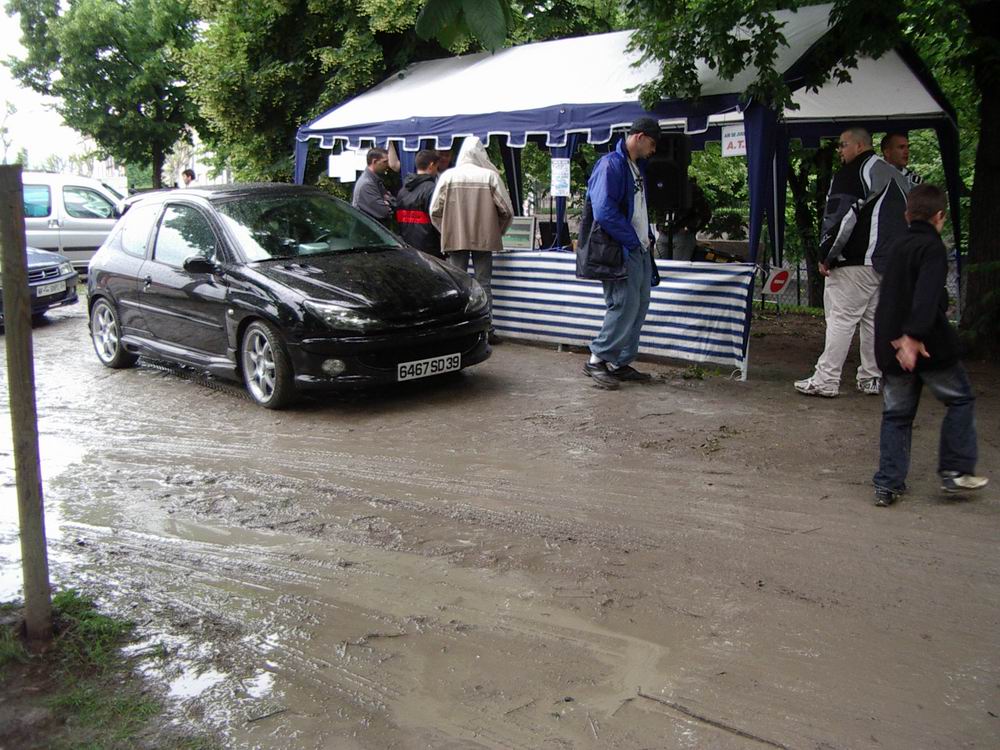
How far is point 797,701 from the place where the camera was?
10.8 feet

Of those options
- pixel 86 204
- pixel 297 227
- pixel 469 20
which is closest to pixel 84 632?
pixel 469 20

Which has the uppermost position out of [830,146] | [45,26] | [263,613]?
[45,26]

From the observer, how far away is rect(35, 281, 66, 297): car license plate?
41.2 feet

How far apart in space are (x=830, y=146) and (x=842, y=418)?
808 centimetres

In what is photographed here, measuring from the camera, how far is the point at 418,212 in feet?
34.8

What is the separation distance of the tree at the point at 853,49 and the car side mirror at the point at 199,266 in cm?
425

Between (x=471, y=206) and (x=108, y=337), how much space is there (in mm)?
3882

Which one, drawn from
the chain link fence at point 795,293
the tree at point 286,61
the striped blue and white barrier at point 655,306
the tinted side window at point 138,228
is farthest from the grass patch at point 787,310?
the tinted side window at point 138,228

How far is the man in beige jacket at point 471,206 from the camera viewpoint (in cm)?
991

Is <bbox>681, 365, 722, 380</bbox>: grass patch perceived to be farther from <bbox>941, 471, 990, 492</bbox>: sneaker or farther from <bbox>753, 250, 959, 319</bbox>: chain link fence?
<bbox>753, 250, 959, 319</bbox>: chain link fence

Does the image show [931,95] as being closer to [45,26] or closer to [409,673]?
[409,673]

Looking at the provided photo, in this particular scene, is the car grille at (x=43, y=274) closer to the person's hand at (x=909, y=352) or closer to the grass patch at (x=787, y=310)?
the grass patch at (x=787, y=310)

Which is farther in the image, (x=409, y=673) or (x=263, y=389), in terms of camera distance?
(x=263, y=389)

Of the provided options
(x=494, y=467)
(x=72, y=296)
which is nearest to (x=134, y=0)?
(x=72, y=296)
